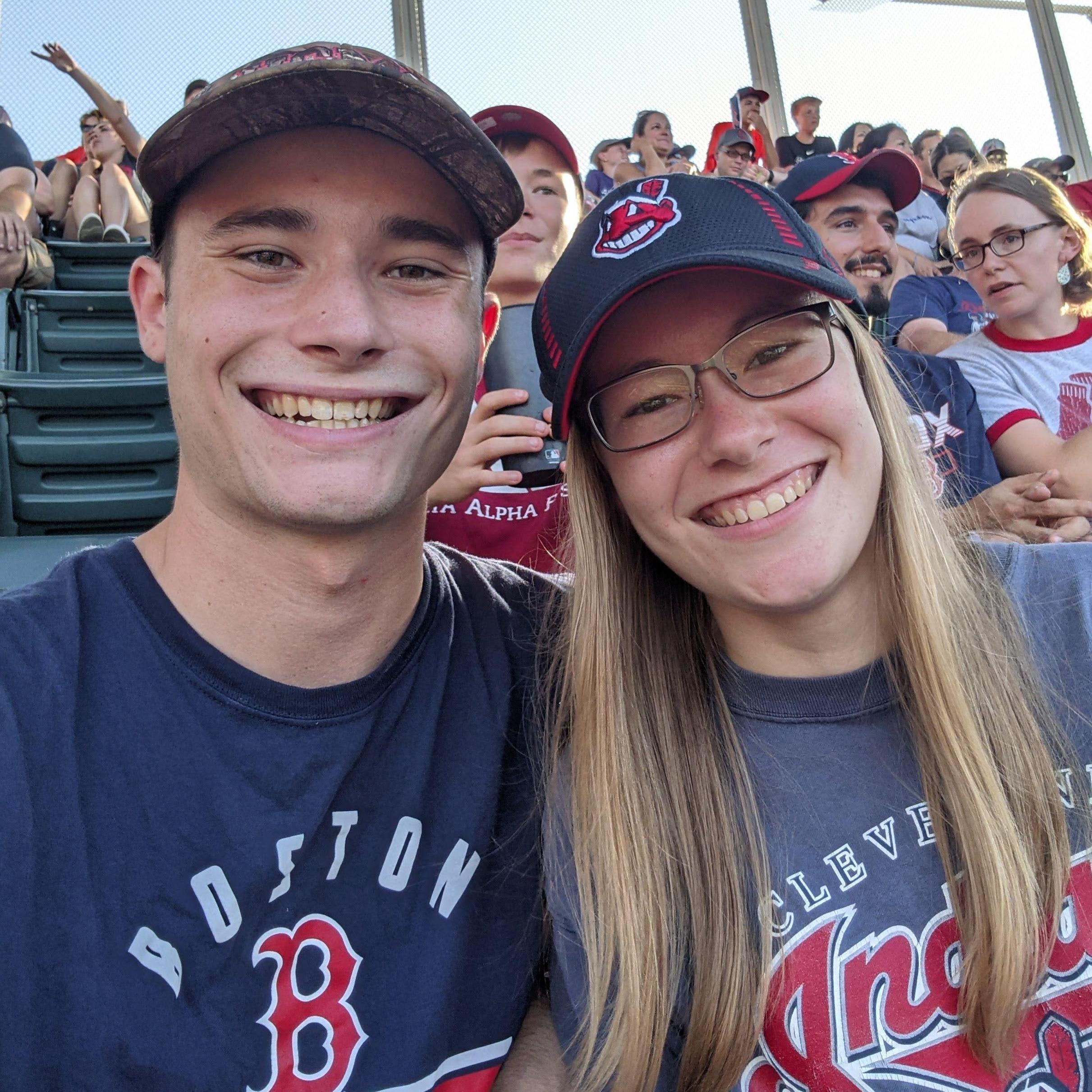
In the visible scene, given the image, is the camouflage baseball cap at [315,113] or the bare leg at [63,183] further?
the bare leg at [63,183]

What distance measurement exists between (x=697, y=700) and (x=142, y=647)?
2.62ft

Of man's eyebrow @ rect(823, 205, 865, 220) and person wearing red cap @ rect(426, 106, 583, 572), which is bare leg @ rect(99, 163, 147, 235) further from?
man's eyebrow @ rect(823, 205, 865, 220)

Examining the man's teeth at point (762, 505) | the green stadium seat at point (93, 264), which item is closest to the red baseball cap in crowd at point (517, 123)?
the man's teeth at point (762, 505)

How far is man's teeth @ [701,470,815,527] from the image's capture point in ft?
3.84

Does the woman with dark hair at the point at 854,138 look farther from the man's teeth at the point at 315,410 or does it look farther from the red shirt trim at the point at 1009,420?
the man's teeth at the point at 315,410

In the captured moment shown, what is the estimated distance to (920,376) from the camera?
251 cm

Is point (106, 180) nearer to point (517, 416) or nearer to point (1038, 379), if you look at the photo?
point (517, 416)

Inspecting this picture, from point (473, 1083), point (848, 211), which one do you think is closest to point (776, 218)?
point (473, 1083)

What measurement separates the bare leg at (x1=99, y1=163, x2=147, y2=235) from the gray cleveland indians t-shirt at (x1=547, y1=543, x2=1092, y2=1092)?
520 cm

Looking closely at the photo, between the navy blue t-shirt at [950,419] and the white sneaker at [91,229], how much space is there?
14.3 feet

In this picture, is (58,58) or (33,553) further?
(58,58)

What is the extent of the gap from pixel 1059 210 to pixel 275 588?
3.09 m

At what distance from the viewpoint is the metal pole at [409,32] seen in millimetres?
5664

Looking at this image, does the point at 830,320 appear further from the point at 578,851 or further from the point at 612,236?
the point at 578,851
